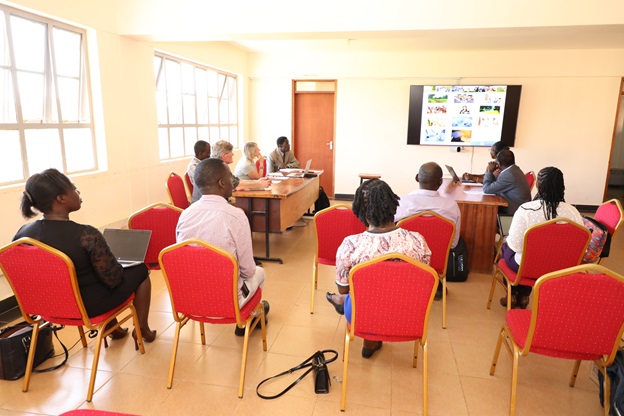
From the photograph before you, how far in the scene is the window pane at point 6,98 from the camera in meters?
3.41

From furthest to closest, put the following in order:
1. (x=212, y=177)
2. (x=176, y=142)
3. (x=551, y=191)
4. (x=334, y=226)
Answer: (x=176, y=142), (x=334, y=226), (x=551, y=191), (x=212, y=177)

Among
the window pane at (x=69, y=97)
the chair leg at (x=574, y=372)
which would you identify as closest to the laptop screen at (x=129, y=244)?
the window pane at (x=69, y=97)

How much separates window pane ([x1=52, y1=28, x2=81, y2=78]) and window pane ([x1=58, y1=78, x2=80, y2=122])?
0.26 ft

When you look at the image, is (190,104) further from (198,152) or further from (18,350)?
(18,350)

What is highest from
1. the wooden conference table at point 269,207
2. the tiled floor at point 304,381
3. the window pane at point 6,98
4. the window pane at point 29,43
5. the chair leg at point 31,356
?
the window pane at point 29,43

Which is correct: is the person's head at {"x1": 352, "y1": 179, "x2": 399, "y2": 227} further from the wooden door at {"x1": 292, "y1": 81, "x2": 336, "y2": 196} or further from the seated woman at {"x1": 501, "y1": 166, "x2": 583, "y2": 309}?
the wooden door at {"x1": 292, "y1": 81, "x2": 336, "y2": 196}

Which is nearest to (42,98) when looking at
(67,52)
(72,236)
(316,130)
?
(67,52)

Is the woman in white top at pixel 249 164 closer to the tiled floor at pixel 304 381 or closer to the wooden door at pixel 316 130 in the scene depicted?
the tiled floor at pixel 304 381

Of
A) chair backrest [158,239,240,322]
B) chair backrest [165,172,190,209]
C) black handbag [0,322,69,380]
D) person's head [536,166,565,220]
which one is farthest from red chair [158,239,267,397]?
person's head [536,166,565,220]

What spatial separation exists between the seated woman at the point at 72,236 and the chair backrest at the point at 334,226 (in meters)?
1.40

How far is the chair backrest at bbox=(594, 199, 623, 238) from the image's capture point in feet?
10.1

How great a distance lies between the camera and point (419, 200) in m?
3.17

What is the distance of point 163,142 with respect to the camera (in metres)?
5.83

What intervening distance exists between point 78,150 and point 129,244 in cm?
243
